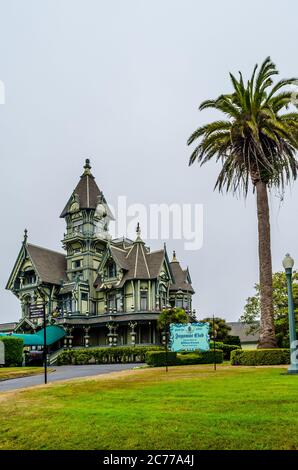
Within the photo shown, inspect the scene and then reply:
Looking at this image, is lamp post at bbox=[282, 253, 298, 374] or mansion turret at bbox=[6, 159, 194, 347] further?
mansion turret at bbox=[6, 159, 194, 347]

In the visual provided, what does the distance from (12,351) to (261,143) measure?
25423 mm

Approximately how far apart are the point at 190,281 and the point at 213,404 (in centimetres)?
5236

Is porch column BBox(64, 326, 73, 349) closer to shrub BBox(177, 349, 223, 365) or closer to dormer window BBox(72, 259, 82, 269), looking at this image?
dormer window BBox(72, 259, 82, 269)

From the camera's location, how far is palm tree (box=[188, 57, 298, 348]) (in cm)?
2803

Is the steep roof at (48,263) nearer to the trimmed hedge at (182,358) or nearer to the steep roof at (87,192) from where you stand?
the steep roof at (87,192)

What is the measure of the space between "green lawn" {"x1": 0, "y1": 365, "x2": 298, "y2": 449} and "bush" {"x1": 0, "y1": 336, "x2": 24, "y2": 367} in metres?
26.9

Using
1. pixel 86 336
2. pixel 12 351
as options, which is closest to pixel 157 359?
pixel 12 351

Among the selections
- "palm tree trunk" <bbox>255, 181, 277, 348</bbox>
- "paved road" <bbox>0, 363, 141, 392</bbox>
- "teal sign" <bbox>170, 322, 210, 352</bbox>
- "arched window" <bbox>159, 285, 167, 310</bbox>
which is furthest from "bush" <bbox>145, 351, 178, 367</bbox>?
"arched window" <bbox>159, 285, 167, 310</bbox>

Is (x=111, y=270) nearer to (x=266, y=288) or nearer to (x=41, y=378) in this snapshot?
(x=266, y=288)

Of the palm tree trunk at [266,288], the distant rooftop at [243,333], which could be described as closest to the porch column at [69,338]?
the palm tree trunk at [266,288]

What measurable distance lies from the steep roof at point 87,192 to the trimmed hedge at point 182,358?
2955 cm

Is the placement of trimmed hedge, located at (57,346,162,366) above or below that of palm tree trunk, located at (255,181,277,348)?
below

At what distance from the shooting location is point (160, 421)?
8.93 metres

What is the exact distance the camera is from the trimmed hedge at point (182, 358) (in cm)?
3325
